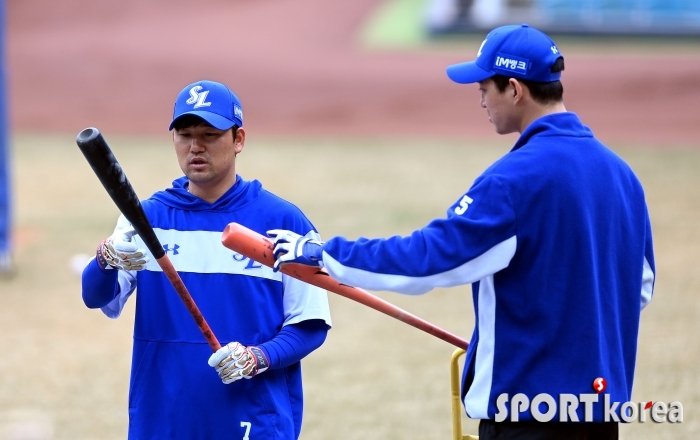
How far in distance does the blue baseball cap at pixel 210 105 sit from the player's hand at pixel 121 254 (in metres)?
0.48

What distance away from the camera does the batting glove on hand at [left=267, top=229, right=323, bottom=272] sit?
3.30 metres

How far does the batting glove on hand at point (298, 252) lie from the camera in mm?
3305

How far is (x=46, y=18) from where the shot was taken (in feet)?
110

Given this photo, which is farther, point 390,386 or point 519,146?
point 390,386

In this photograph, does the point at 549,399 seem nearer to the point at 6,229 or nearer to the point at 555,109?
the point at 555,109

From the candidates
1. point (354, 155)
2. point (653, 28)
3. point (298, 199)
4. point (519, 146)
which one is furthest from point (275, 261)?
point (653, 28)

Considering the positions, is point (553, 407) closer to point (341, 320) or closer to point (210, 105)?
point (210, 105)

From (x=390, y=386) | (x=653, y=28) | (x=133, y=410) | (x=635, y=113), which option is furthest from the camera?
(x=653, y=28)

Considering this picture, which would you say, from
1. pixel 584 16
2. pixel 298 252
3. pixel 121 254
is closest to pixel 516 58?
pixel 298 252

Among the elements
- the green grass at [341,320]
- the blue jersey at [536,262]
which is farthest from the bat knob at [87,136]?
the green grass at [341,320]

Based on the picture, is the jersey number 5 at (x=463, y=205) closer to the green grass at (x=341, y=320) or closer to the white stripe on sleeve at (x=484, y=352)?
the white stripe on sleeve at (x=484, y=352)

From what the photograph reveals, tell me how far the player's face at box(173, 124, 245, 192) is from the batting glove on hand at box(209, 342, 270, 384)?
64 cm

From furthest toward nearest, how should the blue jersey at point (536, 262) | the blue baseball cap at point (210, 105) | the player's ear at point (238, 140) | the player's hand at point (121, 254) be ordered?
the player's ear at point (238, 140) → the blue baseball cap at point (210, 105) → the player's hand at point (121, 254) → the blue jersey at point (536, 262)

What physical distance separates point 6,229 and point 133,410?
25.8 ft
